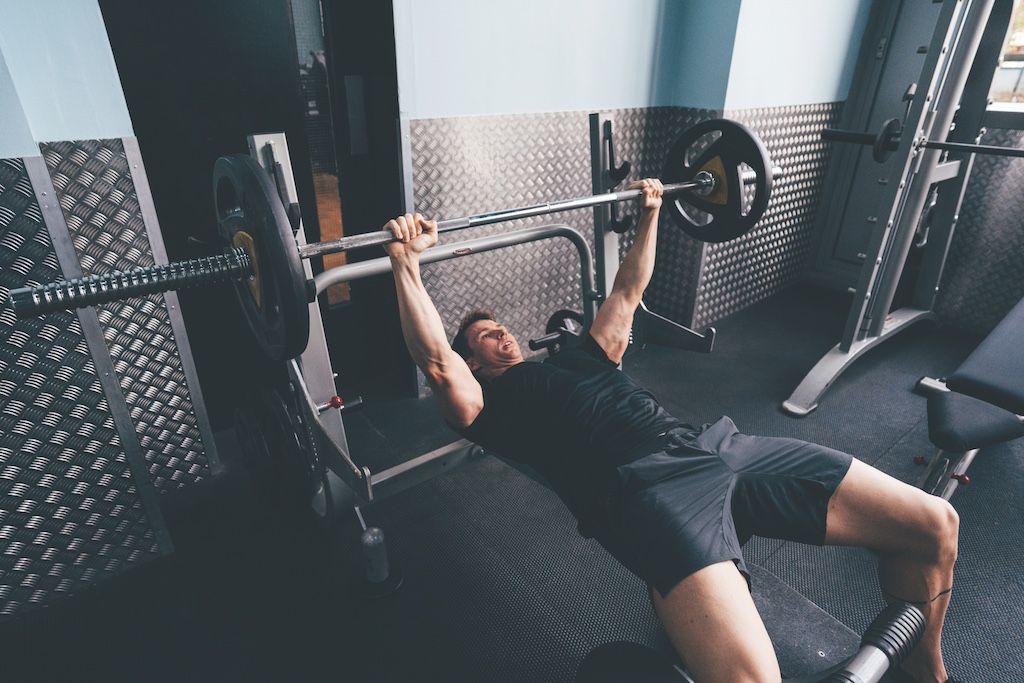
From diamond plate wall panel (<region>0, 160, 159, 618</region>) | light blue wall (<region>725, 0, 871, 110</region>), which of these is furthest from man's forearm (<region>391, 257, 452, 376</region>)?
light blue wall (<region>725, 0, 871, 110</region>)

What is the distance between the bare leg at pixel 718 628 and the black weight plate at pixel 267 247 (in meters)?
0.87

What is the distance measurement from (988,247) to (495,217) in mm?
2957

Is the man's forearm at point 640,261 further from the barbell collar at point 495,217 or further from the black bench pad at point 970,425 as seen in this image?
the black bench pad at point 970,425

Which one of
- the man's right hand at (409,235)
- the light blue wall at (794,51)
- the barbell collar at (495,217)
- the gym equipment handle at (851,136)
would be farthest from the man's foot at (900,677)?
the light blue wall at (794,51)

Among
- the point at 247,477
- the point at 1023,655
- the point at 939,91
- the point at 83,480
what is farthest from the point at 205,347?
the point at 939,91

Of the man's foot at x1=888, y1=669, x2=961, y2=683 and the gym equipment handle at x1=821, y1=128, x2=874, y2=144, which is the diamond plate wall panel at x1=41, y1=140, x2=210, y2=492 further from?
the gym equipment handle at x1=821, y1=128, x2=874, y2=144

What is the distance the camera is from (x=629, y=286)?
177 cm

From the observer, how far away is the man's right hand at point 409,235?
4.23 ft

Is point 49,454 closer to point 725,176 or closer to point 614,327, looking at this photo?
point 614,327

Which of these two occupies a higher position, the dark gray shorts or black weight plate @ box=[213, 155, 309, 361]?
black weight plate @ box=[213, 155, 309, 361]

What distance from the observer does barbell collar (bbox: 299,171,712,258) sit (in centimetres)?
121

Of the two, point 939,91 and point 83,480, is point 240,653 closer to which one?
point 83,480

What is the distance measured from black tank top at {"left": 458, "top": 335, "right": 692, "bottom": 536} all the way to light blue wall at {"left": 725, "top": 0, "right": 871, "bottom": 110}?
1.78m

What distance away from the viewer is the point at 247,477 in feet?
6.86
